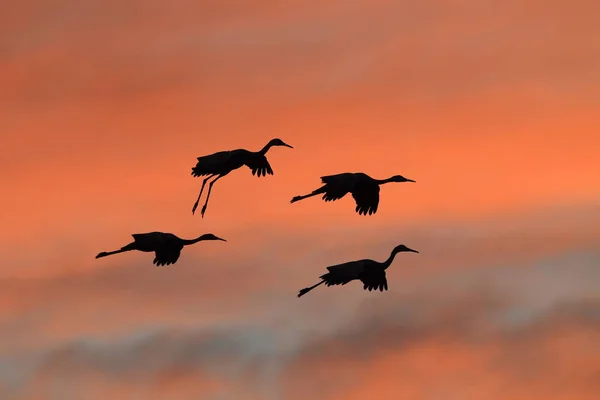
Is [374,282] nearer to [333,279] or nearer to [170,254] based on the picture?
[333,279]

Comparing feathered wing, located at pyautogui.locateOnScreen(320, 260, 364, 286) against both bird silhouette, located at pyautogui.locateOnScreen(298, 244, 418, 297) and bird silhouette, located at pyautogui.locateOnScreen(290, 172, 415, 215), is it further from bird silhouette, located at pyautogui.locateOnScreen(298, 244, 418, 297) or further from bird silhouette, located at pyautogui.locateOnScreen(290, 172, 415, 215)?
bird silhouette, located at pyautogui.locateOnScreen(290, 172, 415, 215)

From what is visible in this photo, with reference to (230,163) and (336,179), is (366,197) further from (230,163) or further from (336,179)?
(230,163)

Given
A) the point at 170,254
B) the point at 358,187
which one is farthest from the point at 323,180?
the point at 170,254

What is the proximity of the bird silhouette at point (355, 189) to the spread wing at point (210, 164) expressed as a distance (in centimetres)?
344

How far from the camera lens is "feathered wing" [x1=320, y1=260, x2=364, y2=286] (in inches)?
2802

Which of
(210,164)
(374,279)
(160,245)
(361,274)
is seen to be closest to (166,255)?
(160,245)

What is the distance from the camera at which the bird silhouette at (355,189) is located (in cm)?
7219

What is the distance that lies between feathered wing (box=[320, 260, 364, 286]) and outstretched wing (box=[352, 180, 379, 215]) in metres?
2.23

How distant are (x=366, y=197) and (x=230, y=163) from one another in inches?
222

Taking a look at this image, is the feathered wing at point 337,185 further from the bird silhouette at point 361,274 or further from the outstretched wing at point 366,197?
the bird silhouette at point 361,274

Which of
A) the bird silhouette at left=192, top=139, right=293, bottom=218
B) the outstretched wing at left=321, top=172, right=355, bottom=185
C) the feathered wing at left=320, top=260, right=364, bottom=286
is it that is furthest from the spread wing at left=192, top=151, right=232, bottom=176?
the feathered wing at left=320, top=260, right=364, bottom=286

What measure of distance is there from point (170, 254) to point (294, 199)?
5859 millimetres

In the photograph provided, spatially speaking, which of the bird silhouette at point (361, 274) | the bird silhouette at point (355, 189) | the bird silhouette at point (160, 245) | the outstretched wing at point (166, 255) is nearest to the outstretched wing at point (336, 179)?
the bird silhouette at point (355, 189)

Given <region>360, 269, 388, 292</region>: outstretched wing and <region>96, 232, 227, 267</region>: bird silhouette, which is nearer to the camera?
<region>96, 232, 227, 267</region>: bird silhouette
